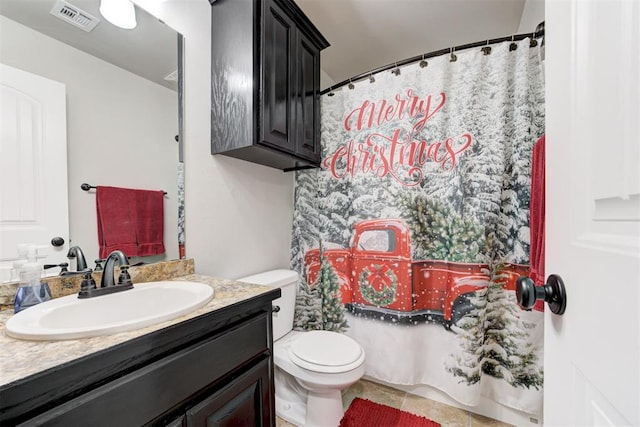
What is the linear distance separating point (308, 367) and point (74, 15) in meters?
1.72

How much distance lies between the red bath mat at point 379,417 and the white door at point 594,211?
1166 mm

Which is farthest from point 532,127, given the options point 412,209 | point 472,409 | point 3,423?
point 3,423

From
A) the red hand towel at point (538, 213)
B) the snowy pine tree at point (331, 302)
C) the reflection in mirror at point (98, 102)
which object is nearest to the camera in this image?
the reflection in mirror at point (98, 102)

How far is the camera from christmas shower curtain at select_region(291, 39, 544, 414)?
134 cm

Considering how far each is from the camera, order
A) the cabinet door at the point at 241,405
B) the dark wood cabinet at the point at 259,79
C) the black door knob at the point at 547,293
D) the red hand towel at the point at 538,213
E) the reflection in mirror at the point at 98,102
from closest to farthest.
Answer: the black door knob at the point at 547,293 → the cabinet door at the point at 241,405 → the reflection in mirror at the point at 98,102 → the red hand towel at the point at 538,213 → the dark wood cabinet at the point at 259,79

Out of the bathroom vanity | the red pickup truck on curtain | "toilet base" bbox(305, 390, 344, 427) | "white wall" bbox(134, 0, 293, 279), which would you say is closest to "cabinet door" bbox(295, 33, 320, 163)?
"white wall" bbox(134, 0, 293, 279)

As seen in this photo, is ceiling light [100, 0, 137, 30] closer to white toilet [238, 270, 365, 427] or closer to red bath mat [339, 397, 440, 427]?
white toilet [238, 270, 365, 427]

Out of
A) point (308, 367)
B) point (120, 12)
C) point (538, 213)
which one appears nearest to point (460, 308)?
point (538, 213)

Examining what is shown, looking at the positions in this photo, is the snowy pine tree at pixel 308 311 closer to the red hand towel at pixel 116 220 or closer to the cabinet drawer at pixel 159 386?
the cabinet drawer at pixel 159 386

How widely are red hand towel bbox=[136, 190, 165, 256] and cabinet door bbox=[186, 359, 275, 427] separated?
704 mm

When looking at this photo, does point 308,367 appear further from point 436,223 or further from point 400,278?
point 436,223

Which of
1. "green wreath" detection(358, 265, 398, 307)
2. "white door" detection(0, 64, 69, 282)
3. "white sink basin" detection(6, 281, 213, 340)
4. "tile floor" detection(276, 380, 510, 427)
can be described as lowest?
"tile floor" detection(276, 380, 510, 427)

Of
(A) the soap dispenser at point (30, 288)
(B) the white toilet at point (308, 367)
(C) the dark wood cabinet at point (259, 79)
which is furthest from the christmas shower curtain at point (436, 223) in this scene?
(A) the soap dispenser at point (30, 288)

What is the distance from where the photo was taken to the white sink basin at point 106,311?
60cm
